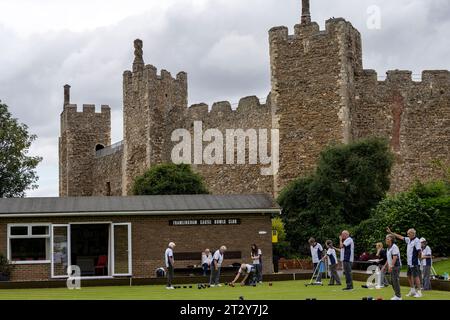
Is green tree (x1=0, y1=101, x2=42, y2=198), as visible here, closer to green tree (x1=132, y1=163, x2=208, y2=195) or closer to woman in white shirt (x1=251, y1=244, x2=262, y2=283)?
green tree (x1=132, y1=163, x2=208, y2=195)

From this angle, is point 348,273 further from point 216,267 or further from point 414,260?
point 216,267

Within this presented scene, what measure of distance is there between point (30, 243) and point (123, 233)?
316cm

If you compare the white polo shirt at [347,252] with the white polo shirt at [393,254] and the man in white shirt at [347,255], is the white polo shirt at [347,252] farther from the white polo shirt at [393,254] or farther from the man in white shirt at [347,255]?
the white polo shirt at [393,254]

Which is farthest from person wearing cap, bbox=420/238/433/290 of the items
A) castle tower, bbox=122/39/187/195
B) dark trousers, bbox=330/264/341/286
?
castle tower, bbox=122/39/187/195

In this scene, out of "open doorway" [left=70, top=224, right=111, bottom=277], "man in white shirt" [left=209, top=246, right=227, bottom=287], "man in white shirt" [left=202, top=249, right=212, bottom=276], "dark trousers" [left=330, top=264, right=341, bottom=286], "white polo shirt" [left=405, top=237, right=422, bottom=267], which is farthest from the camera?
"open doorway" [left=70, top=224, right=111, bottom=277]

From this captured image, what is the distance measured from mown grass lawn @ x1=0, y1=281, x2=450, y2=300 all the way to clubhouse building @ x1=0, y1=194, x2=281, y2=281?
5.13 meters

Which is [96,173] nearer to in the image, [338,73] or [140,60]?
[140,60]

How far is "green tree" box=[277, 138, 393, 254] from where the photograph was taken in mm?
40875

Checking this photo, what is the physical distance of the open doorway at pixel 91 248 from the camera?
33.6m

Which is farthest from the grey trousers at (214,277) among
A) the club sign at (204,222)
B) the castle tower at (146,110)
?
the castle tower at (146,110)

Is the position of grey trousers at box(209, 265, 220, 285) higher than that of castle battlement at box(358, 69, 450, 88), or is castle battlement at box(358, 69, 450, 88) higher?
castle battlement at box(358, 69, 450, 88)

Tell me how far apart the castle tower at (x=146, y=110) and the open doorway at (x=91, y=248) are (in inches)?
825

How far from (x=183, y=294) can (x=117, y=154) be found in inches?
1615
